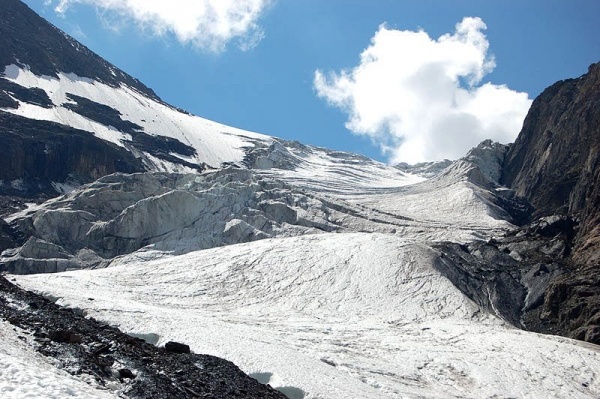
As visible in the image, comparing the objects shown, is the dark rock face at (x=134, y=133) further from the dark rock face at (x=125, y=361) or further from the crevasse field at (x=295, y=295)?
the dark rock face at (x=125, y=361)

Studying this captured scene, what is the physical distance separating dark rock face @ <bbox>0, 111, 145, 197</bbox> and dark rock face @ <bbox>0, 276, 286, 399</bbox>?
10360cm

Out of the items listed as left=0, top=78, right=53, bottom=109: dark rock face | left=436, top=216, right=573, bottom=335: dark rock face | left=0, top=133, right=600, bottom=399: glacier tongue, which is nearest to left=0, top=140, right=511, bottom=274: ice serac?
left=0, top=133, right=600, bottom=399: glacier tongue

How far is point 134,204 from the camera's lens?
89250 millimetres

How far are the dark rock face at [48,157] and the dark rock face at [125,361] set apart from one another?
104 m

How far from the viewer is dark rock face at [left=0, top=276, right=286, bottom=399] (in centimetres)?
2184

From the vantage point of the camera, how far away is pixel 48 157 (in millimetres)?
138000

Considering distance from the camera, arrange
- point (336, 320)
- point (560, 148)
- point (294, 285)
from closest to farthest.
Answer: point (336, 320)
point (294, 285)
point (560, 148)

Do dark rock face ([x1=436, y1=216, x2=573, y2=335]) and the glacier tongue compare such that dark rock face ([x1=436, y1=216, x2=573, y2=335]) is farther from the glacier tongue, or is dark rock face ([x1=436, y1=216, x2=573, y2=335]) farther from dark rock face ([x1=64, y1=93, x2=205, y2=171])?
dark rock face ([x1=64, y1=93, x2=205, y2=171])

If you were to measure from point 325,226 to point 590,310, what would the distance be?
41.3m

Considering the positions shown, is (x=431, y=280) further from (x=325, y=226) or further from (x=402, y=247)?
(x=325, y=226)

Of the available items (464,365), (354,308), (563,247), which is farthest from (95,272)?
(563,247)

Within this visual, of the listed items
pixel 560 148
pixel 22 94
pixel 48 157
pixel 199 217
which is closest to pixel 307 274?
pixel 199 217

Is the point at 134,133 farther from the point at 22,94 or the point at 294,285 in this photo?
the point at 294,285

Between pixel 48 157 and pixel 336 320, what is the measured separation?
101976 mm
